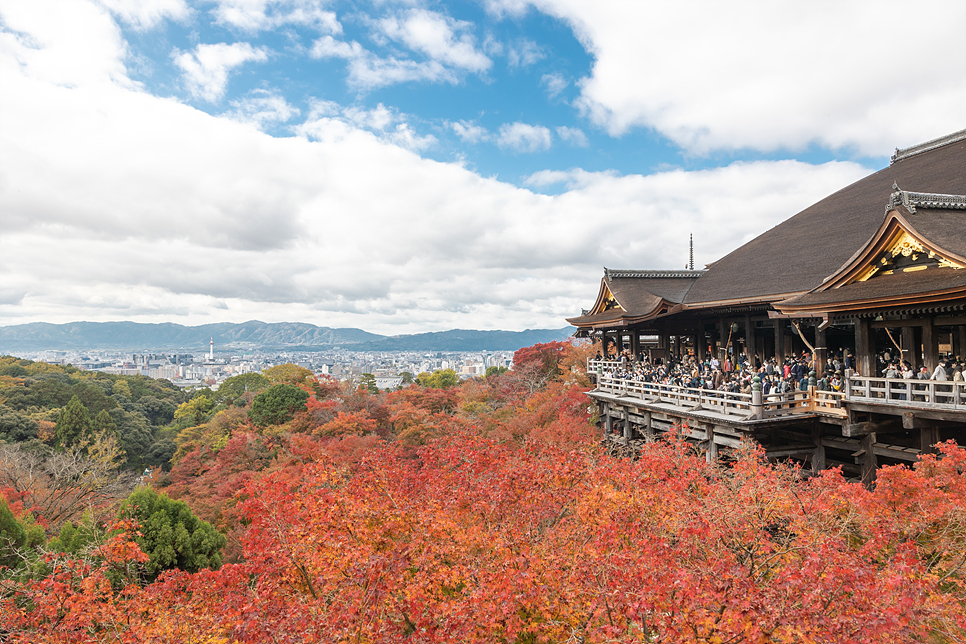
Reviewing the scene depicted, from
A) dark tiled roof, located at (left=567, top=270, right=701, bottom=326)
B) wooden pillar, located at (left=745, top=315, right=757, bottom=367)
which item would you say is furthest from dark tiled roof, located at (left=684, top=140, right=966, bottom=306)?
dark tiled roof, located at (left=567, top=270, right=701, bottom=326)

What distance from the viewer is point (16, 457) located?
27016 millimetres

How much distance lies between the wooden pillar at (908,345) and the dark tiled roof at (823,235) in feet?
9.91

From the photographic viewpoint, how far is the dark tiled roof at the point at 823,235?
55.3 feet

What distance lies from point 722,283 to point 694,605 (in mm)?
17885

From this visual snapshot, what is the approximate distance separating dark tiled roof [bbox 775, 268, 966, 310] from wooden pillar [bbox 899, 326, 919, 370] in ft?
5.53

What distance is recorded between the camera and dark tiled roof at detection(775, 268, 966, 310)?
388 inches

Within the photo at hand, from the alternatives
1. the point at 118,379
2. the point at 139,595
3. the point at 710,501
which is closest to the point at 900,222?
the point at 710,501

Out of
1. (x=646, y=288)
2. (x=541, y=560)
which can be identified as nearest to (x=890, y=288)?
(x=541, y=560)

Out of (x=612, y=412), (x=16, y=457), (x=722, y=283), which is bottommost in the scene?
(x=16, y=457)

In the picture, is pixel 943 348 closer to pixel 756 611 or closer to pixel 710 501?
pixel 710 501

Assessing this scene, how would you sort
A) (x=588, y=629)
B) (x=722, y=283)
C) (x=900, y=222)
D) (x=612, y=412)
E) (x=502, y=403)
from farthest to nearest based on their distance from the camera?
(x=502, y=403) → (x=612, y=412) → (x=722, y=283) → (x=900, y=222) → (x=588, y=629)

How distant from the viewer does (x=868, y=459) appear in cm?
1227

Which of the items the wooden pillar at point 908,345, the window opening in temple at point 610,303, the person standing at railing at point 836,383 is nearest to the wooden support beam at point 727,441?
the person standing at railing at point 836,383

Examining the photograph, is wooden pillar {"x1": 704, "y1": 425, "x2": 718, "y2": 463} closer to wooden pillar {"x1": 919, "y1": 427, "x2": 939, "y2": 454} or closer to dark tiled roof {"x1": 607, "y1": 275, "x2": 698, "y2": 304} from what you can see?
wooden pillar {"x1": 919, "y1": 427, "x2": 939, "y2": 454}
